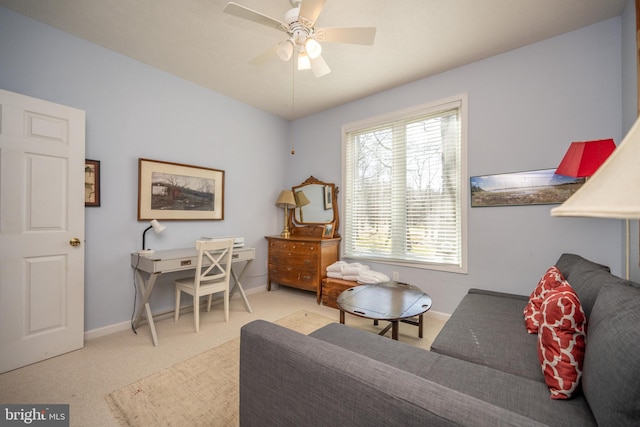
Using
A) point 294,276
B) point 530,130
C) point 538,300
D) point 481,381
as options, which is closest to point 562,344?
point 481,381

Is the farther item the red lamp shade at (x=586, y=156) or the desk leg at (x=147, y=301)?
the desk leg at (x=147, y=301)

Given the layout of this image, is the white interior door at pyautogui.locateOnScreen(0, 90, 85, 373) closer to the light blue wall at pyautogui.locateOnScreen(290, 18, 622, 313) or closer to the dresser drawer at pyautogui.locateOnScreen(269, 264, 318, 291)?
the dresser drawer at pyautogui.locateOnScreen(269, 264, 318, 291)

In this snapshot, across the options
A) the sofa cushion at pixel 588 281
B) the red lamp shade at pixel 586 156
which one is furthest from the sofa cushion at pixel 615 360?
the red lamp shade at pixel 586 156

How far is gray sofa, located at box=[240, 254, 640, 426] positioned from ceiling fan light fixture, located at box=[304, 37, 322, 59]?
6.09ft

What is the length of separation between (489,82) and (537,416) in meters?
2.91

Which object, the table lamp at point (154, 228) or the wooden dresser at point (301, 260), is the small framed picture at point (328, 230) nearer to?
the wooden dresser at point (301, 260)

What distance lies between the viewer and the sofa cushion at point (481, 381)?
2.99 ft

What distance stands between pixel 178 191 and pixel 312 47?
224 centimetres

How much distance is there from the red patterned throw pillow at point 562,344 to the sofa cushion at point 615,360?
0.20 ft

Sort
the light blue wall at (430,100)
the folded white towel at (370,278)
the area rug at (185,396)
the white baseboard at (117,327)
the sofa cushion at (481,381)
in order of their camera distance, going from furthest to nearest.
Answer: the folded white towel at (370,278) < the white baseboard at (117,327) < the light blue wall at (430,100) < the area rug at (185,396) < the sofa cushion at (481,381)

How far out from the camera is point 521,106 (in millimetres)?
2520

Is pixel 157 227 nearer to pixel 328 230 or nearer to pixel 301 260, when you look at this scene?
pixel 301 260

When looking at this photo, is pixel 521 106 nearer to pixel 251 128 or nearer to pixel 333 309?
pixel 333 309

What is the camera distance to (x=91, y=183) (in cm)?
245
